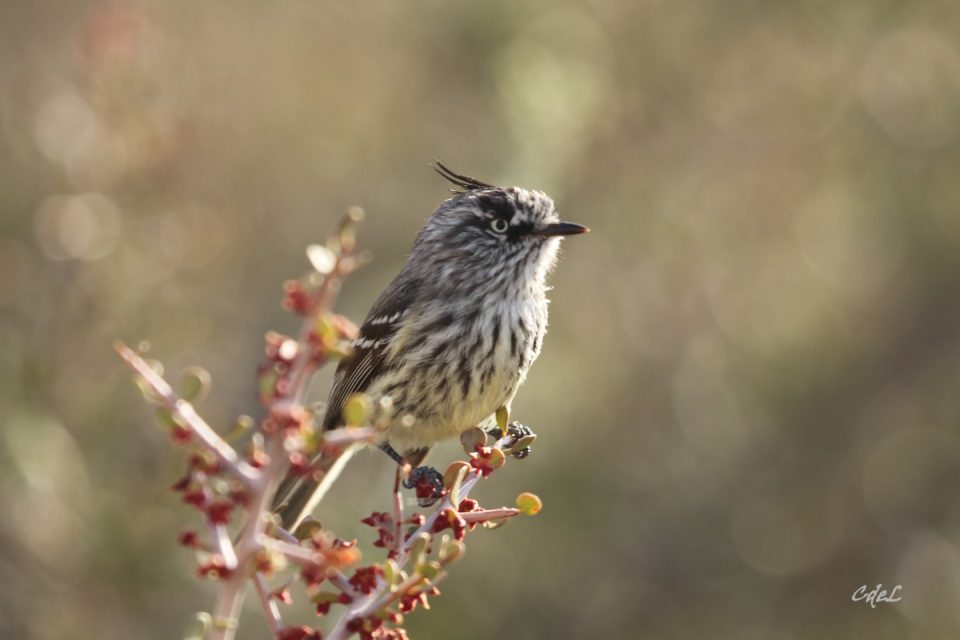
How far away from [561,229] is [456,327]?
0.61m

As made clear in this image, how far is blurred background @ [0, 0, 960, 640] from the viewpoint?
629cm

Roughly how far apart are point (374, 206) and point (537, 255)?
4.55 m

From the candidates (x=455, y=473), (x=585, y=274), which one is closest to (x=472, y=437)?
(x=455, y=473)

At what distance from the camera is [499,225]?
512 cm

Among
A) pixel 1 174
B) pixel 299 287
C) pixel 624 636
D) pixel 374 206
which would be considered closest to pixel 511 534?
pixel 624 636

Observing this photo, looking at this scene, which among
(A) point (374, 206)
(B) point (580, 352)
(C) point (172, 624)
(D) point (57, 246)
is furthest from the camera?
(A) point (374, 206)

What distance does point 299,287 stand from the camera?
85.0 inches

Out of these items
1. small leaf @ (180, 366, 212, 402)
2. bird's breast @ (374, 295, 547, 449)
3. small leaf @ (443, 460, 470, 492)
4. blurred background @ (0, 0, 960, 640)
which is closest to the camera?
small leaf @ (180, 366, 212, 402)

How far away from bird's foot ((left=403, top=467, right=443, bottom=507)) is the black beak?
1101mm

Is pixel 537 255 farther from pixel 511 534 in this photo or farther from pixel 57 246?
pixel 511 534

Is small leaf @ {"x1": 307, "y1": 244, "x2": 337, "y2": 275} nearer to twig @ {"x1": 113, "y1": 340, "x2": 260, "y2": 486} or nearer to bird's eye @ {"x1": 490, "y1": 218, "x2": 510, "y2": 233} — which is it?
twig @ {"x1": 113, "y1": 340, "x2": 260, "y2": 486}

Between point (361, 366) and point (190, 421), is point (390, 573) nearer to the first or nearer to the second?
point (190, 421)
